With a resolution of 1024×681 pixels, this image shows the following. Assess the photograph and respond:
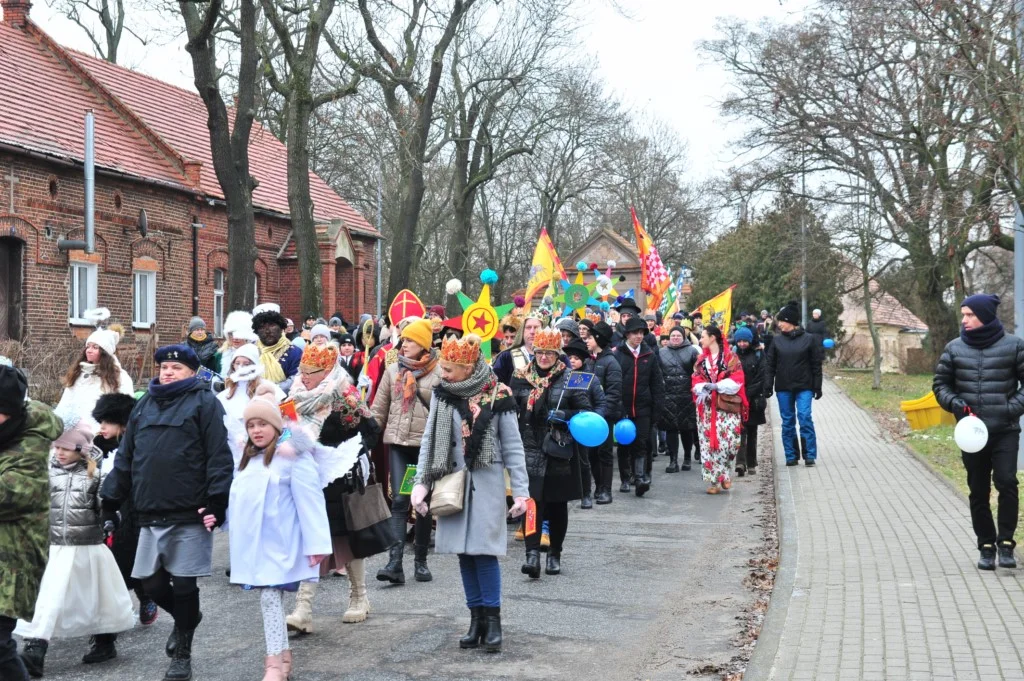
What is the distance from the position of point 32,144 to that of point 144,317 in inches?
232

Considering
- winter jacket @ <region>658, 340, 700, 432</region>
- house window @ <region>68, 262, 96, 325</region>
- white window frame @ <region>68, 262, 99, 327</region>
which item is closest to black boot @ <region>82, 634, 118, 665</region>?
winter jacket @ <region>658, 340, 700, 432</region>

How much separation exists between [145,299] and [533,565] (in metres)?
22.0

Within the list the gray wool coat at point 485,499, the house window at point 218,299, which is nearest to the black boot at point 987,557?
the gray wool coat at point 485,499

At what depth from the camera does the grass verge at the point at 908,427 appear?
13.7 meters

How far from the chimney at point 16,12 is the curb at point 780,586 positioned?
23151 millimetres

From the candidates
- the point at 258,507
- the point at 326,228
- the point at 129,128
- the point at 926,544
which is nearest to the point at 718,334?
the point at 926,544

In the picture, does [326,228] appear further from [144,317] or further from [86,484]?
[86,484]

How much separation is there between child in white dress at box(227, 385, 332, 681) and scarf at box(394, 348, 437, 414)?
2460 mm

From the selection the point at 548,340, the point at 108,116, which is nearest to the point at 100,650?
the point at 548,340

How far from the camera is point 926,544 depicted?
9.54 meters

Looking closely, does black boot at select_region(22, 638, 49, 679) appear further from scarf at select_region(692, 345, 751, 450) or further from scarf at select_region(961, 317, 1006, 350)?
scarf at select_region(692, 345, 751, 450)

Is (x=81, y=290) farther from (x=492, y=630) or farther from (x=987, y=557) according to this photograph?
(x=987, y=557)

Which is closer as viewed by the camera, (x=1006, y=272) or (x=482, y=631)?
(x=482, y=631)

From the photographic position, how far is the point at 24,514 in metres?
5.16
